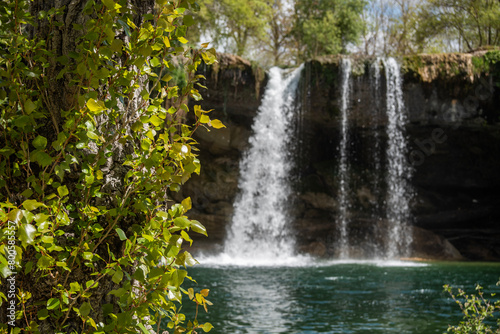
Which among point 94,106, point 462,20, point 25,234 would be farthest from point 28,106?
point 462,20

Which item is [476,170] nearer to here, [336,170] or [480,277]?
[336,170]

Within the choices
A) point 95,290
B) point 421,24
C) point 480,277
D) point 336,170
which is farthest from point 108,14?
point 421,24

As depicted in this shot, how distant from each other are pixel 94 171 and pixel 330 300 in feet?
22.5

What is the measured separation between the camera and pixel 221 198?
1866 centimetres

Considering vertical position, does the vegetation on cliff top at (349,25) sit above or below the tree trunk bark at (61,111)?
above

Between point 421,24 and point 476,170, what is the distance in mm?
9414

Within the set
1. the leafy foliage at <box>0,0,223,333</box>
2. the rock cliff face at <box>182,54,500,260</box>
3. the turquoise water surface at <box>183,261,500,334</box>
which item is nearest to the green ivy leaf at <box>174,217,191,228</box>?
the leafy foliage at <box>0,0,223,333</box>

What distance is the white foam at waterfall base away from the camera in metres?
18.3

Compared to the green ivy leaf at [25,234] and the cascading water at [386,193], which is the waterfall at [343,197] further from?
the green ivy leaf at [25,234]

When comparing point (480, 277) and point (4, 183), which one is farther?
point (480, 277)

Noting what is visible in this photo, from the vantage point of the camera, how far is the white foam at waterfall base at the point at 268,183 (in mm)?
18266

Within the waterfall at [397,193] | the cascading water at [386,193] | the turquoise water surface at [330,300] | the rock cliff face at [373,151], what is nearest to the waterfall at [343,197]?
the cascading water at [386,193]

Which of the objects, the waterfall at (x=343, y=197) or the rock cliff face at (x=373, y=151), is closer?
the rock cliff face at (x=373, y=151)

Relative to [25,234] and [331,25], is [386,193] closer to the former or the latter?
[331,25]
